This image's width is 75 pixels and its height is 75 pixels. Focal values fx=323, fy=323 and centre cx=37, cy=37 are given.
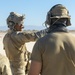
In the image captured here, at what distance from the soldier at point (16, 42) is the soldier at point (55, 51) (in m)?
2.59

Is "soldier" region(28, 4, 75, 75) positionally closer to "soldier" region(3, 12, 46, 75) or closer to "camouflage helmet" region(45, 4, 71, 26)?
"camouflage helmet" region(45, 4, 71, 26)

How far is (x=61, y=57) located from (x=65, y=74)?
182 millimetres

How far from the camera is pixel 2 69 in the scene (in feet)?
13.5

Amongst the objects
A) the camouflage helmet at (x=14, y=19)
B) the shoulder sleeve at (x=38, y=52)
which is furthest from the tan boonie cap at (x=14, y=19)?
the shoulder sleeve at (x=38, y=52)

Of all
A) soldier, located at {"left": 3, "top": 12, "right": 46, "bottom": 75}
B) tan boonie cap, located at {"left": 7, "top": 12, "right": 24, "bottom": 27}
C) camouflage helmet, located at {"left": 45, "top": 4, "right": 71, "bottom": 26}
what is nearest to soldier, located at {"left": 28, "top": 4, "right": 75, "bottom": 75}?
camouflage helmet, located at {"left": 45, "top": 4, "right": 71, "bottom": 26}

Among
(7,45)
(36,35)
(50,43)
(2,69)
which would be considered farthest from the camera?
(7,45)

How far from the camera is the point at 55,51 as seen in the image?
3.26 meters

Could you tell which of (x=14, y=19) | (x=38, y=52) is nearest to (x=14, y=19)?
(x=14, y=19)

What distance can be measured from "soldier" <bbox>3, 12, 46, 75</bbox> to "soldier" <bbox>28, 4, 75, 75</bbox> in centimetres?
259

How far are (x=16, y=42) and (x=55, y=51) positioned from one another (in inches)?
114

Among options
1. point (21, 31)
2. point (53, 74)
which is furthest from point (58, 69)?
point (21, 31)

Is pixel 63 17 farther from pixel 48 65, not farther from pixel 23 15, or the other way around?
pixel 23 15

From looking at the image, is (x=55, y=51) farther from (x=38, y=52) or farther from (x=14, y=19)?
(x=14, y=19)

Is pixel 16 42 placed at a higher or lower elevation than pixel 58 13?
lower
